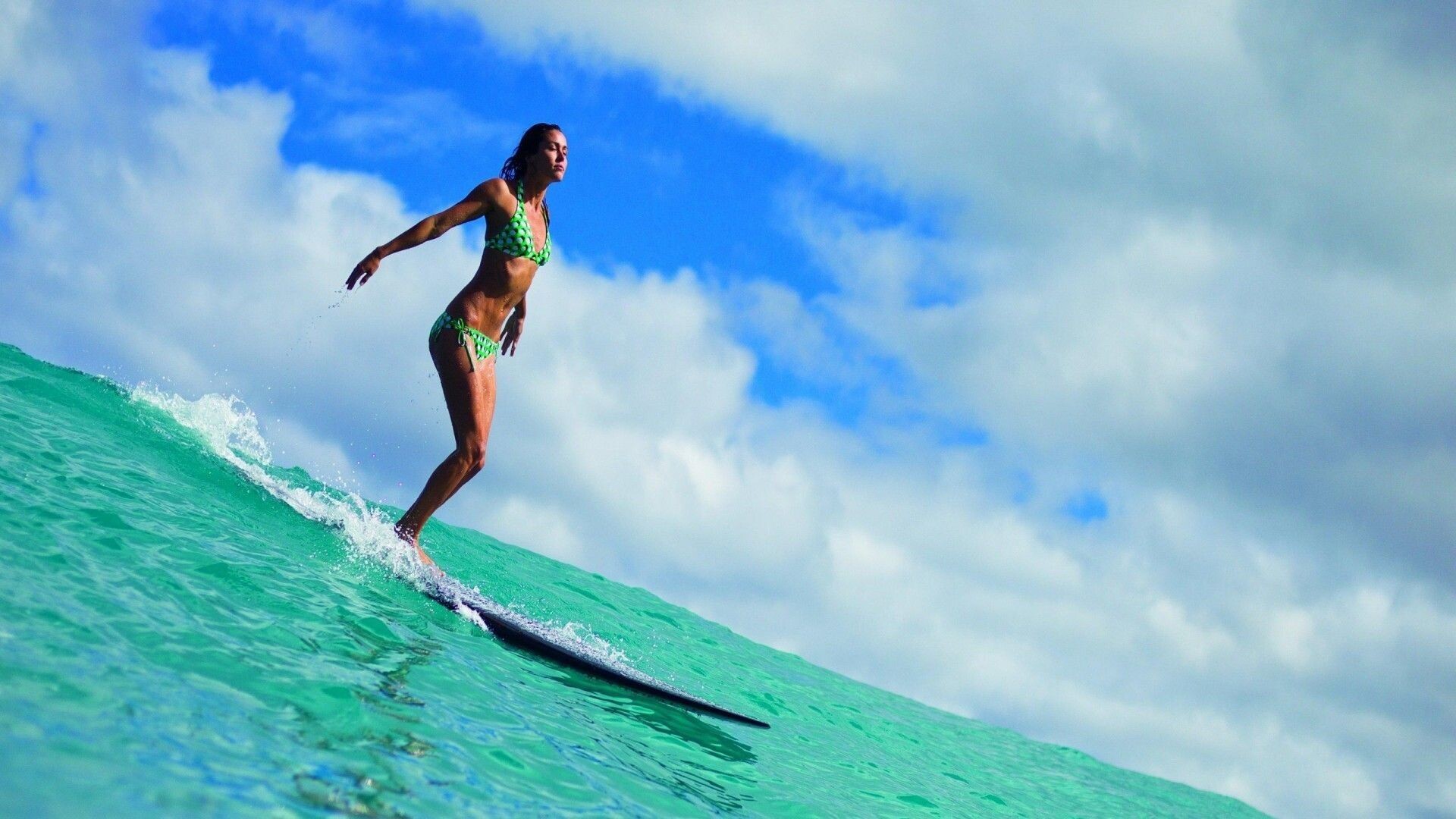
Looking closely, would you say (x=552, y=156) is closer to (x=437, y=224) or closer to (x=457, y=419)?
(x=437, y=224)

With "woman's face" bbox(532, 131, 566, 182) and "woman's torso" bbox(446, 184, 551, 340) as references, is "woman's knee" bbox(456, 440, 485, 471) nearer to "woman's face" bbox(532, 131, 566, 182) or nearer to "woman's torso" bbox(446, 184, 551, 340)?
"woman's torso" bbox(446, 184, 551, 340)

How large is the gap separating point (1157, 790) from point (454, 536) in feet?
Result: 31.7

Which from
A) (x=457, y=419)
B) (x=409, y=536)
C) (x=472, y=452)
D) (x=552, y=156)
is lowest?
(x=409, y=536)

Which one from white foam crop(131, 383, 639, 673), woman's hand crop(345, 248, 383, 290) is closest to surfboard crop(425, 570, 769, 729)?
white foam crop(131, 383, 639, 673)

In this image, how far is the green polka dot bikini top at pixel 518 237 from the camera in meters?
7.12

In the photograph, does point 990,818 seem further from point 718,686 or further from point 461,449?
point 461,449

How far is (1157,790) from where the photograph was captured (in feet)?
48.2

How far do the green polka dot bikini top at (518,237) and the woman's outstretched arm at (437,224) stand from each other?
159mm

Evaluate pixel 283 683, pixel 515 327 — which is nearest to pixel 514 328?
pixel 515 327

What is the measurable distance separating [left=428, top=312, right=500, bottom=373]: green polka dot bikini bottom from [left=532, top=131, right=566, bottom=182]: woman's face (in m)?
1.12

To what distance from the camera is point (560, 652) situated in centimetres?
686

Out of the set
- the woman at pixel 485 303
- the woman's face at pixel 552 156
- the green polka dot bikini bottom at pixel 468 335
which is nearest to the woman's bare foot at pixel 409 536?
the woman at pixel 485 303

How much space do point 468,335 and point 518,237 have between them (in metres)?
0.71

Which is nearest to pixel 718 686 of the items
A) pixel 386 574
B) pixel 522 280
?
pixel 386 574
